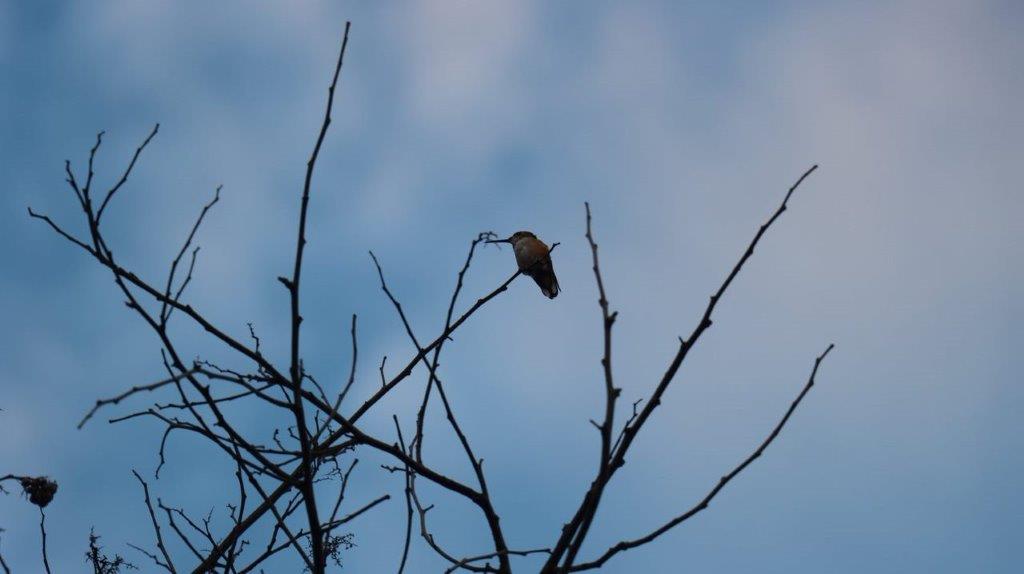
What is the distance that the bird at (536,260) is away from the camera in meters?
7.30

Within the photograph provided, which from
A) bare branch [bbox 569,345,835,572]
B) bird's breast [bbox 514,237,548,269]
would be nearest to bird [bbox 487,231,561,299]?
bird's breast [bbox 514,237,548,269]

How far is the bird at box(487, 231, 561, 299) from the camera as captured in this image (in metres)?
7.30

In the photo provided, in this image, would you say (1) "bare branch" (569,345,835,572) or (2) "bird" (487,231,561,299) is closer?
(1) "bare branch" (569,345,835,572)

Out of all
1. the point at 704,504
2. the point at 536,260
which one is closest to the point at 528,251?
the point at 536,260

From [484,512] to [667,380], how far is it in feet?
2.58

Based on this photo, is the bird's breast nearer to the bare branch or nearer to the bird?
the bird

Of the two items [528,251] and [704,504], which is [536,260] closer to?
[528,251]

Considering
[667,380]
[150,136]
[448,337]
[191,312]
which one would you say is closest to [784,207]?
[667,380]

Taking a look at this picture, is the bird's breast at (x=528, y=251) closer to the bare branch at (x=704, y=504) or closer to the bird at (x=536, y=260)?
the bird at (x=536, y=260)

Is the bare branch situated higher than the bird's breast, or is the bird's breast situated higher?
the bird's breast

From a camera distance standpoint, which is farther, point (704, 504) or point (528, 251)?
point (528, 251)

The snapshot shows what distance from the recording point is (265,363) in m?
2.47

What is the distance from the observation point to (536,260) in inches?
289

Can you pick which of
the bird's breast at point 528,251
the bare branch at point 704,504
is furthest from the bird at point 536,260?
the bare branch at point 704,504
